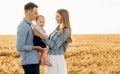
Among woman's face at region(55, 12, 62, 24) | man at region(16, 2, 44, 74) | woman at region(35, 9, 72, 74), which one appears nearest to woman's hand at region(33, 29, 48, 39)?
woman at region(35, 9, 72, 74)

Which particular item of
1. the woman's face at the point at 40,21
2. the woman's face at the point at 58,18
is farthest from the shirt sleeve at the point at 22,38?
the woman's face at the point at 40,21

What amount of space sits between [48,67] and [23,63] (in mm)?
703

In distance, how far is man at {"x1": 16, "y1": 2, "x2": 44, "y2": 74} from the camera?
18.4ft

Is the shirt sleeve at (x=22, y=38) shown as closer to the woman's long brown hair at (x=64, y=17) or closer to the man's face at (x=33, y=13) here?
the man's face at (x=33, y=13)

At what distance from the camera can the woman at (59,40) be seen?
607 centimetres

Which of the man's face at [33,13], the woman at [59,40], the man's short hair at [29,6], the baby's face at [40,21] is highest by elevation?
the man's short hair at [29,6]

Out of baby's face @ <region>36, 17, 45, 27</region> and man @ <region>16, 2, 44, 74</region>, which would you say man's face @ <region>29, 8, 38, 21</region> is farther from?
baby's face @ <region>36, 17, 45, 27</region>

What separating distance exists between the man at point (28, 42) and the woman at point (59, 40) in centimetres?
21

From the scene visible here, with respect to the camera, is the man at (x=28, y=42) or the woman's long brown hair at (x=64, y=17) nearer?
the man at (x=28, y=42)

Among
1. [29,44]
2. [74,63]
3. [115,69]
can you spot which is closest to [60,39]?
[29,44]

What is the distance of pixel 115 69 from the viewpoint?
12164 millimetres

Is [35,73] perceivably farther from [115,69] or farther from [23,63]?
[115,69]

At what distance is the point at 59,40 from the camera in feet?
20.2

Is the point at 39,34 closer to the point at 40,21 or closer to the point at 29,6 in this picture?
the point at 29,6
